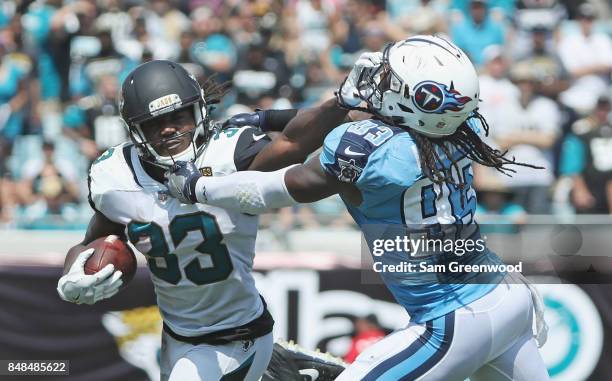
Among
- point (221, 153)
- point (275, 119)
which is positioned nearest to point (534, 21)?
point (275, 119)

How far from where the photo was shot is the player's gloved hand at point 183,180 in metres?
3.99

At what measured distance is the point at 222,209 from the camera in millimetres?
4219

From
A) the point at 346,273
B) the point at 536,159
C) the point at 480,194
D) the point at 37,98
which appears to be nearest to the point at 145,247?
the point at 346,273

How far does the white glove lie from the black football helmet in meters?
0.48

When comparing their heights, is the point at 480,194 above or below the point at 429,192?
below

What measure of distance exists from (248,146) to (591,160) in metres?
4.78

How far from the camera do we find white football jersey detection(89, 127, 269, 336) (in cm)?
423

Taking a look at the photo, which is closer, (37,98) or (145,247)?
(145,247)

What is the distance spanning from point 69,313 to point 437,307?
3364 mm

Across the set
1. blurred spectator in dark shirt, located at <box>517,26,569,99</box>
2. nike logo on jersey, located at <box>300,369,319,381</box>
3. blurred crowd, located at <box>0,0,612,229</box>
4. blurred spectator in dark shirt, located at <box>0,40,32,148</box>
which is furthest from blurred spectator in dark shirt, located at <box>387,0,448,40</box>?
nike logo on jersey, located at <box>300,369,319,381</box>

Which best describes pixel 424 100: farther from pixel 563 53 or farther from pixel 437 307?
pixel 563 53

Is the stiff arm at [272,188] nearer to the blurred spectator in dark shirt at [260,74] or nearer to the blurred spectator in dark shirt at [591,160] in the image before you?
the blurred spectator in dark shirt at [591,160]

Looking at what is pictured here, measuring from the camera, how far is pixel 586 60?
9.45 meters

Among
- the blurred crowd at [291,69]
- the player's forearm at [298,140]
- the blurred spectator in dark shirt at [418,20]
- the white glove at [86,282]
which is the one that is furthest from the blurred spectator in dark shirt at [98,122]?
the player's forearm at [298,140]
